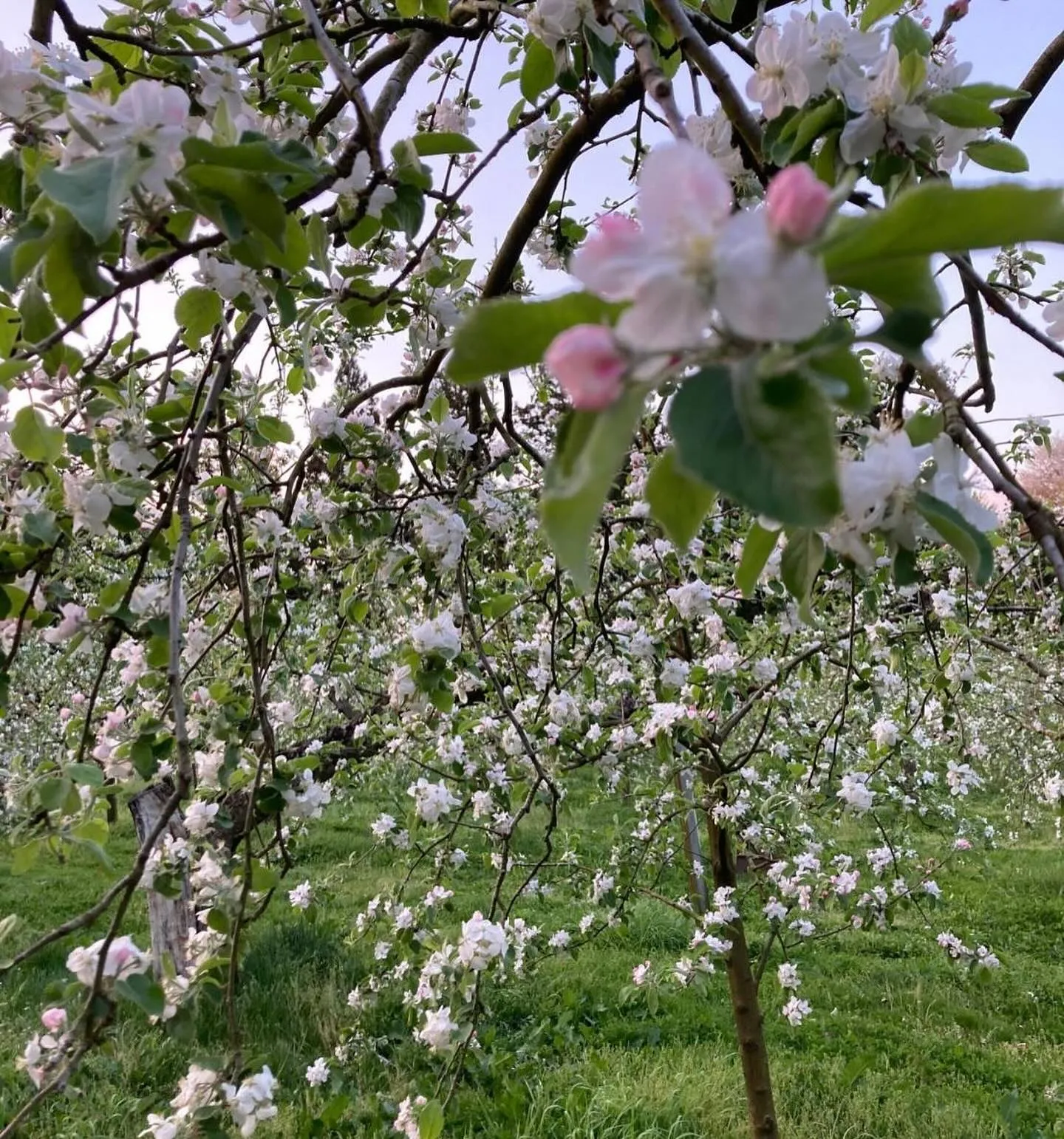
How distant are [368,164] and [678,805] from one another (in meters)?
2.16

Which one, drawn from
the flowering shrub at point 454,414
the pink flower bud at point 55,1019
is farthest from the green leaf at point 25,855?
the pink flower bud at point 55,1019

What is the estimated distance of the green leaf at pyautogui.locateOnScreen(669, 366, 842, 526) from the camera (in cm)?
29

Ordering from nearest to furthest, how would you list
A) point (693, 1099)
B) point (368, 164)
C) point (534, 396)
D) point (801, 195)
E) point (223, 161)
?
1. point (801, 195)
2. point (223, 161)
3. point (368, 164)
4. point (534, 396)
5. point (693, 1099)

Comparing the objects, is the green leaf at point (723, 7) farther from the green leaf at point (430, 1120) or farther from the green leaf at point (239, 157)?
the green leaf at point (430, 1120)

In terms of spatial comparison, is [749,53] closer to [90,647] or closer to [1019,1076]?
[90,647]

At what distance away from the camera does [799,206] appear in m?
0.29

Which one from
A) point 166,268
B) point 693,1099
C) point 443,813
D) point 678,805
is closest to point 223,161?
point 166,268

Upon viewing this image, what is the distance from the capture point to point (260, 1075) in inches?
42.5

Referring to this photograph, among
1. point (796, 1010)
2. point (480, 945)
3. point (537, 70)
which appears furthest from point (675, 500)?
point (796, 1010)

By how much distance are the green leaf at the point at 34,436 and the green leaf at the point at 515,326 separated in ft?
2.02

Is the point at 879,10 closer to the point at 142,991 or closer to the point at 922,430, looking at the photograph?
the point at 922,430

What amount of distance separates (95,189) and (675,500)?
319 mm

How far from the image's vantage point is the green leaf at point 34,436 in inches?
31.5

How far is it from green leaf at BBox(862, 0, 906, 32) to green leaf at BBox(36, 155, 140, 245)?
0.56 metres
